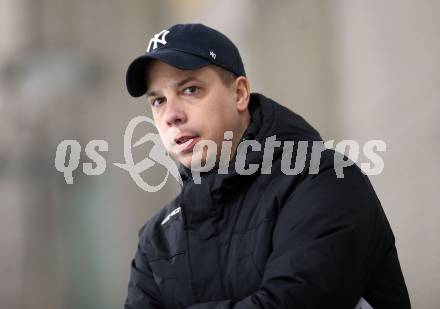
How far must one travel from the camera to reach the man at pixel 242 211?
86cm

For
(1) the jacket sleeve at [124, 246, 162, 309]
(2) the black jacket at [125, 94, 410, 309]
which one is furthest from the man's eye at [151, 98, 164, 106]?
(1) the jacket sleeve at [124, 246, 162, 309]

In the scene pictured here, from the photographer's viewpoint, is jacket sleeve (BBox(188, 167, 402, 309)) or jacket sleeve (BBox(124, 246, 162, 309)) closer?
jacket sleeve (BBox(188, 167, 402, 309))

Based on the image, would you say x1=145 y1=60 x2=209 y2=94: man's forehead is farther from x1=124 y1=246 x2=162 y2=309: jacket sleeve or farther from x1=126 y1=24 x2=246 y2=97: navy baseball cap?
x1=124 y1=246 x2=162 y2=309: jacket sleeve

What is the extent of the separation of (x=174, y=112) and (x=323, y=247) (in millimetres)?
368

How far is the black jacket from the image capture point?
0.84 m

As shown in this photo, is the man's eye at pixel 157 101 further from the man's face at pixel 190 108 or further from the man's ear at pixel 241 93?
the man's ear at pixel 241 93

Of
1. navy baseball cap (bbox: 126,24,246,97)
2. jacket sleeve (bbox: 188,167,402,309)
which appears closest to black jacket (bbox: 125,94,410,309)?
jacket sleeve (bbox: 188,167,402,309)

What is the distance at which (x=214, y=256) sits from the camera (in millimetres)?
979

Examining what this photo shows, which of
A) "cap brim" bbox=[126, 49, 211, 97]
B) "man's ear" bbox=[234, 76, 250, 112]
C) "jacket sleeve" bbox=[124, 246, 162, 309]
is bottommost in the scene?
"jacket sleeve" bbox=[124, 246, 162, 309]

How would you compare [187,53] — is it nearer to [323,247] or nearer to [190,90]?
[190,90]

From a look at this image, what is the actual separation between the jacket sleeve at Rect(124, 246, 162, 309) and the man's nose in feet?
0.94

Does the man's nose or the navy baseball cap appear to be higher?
the navy baseball cap

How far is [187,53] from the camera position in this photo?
41.4 inches

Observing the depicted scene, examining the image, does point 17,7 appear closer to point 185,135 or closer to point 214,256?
point 185,135
